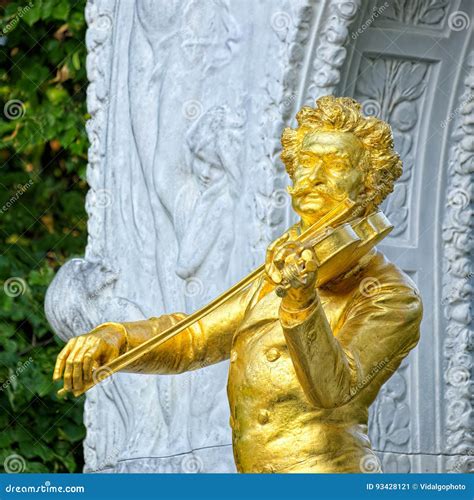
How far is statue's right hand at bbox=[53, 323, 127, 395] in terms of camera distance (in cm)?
475

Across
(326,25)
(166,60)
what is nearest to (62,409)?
(166,60)

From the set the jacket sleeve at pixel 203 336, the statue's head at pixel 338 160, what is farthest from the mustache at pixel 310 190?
the jacket sleeve at pixel 203 336

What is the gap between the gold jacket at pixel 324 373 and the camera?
15.4ft

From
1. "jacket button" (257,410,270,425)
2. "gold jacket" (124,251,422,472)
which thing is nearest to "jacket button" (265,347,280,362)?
"gold jacket" (124,251,422,472)

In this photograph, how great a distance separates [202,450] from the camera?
24.2 feet

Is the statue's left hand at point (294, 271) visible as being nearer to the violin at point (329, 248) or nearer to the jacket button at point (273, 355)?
the violin at point (329, 248)

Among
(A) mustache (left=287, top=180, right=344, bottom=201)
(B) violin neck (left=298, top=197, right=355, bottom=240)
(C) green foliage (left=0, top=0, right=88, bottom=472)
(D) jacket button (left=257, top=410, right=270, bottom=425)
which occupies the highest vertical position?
(C) green foliage (left=0, top=0, right=88, bottom=472)

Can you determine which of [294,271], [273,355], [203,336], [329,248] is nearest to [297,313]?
[294,271]

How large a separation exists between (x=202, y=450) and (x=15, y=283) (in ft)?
9.11

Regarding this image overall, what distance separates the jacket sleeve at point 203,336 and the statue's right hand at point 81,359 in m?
0.20

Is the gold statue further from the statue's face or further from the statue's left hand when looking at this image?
the statue's left hand

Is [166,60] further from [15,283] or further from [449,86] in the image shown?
[15,283]

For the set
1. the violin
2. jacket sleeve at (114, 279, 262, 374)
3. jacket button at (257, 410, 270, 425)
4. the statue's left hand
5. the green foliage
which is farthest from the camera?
the green foliage

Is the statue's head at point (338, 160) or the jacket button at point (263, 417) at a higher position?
the statue's head at point (338, 160)
